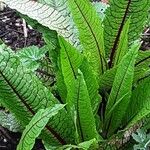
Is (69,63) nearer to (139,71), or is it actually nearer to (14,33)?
(139,71)

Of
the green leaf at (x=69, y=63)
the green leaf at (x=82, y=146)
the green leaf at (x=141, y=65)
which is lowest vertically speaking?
the green leaf at (x=82, y=146)

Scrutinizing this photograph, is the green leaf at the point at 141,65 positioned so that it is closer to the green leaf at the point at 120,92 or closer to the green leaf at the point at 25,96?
the green leaf at the point at 120,92

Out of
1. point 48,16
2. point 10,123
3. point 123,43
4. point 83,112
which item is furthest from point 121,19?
point 10,123

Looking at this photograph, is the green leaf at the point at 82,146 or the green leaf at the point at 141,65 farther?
the green leaf at the point at 141,65

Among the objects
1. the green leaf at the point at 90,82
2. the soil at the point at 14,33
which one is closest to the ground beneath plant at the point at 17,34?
the soil at the point at 14,33

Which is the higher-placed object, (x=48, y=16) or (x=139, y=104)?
(x=48, y=16)

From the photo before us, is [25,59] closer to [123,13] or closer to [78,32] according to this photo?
[78,32]
